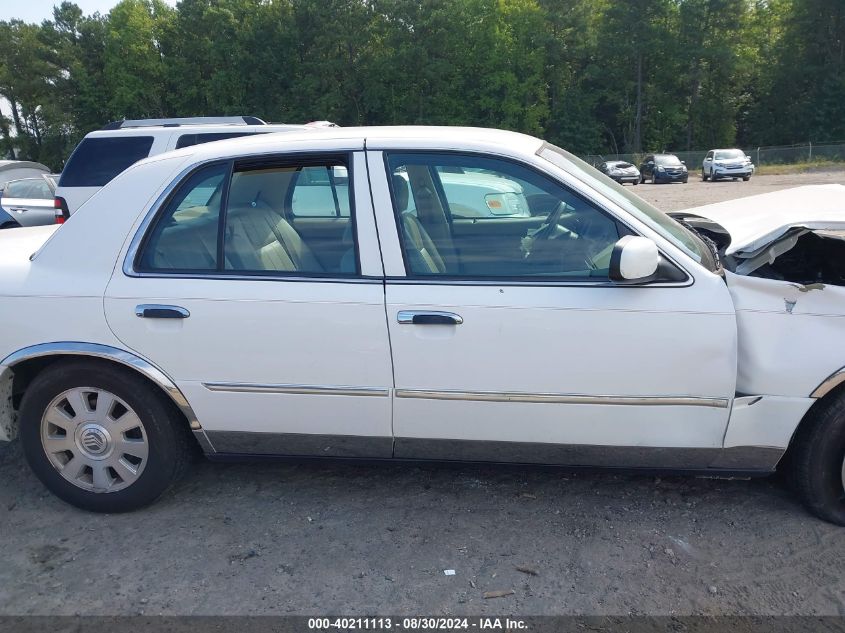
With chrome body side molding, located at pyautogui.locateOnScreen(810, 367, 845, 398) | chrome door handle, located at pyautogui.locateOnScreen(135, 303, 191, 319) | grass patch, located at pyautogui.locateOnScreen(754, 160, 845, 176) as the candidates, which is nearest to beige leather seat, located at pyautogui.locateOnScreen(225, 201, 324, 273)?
chrome door handle, located at pyautogui.locateOnScreen(135, 303, 191, 319)

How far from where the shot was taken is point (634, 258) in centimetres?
288

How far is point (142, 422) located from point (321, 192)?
1394 mm

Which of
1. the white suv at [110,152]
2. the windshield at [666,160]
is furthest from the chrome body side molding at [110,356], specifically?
the windshield at [666,160]

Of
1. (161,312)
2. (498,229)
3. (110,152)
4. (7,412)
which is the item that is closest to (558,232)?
(498,229)

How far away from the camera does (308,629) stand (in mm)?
2766

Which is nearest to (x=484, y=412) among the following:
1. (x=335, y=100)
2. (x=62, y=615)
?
(x=62, y=615)

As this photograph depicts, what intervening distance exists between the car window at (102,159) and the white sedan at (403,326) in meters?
5.98

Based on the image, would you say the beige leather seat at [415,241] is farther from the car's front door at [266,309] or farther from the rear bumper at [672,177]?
the rear bumper at [672,177]

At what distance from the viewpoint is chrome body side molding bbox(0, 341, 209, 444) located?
131 inches

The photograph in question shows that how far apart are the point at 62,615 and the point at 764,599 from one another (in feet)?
9.04

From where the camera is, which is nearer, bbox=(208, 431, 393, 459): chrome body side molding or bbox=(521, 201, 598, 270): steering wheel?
bbox=(521, 201, 598, 270): steering wheel

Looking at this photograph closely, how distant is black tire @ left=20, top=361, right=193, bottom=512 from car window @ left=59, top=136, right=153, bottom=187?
246 inches

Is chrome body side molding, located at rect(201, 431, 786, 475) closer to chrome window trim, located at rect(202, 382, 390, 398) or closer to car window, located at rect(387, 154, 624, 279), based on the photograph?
chrome window trim, located at rect(202, 382, 390, 398)

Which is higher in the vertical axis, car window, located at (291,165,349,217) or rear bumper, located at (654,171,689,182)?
car window, located at (291,165,349,217)
